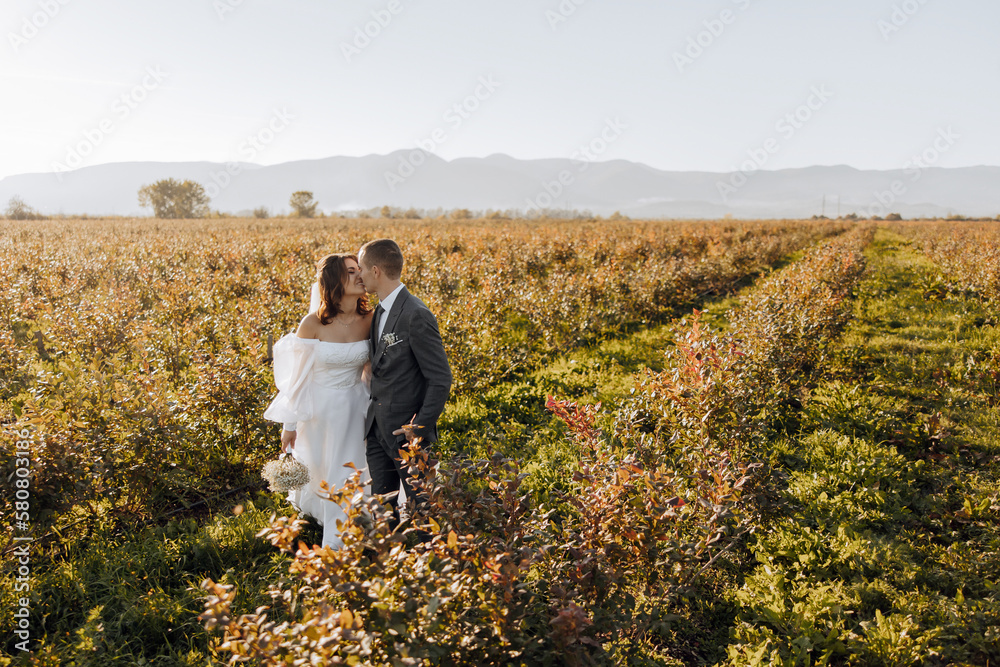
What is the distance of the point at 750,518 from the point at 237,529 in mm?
3827

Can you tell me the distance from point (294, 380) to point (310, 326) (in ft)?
1.38

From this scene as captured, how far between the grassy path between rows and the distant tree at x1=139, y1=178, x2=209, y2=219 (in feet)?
278

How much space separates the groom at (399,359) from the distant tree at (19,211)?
221 ft

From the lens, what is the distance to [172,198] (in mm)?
75312

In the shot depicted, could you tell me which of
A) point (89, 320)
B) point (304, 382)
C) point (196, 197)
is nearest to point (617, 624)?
point (304, 382)

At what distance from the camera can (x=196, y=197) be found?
76.9 meters

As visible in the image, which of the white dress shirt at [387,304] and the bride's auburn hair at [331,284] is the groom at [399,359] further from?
the bride's auburn hair at [331,284]

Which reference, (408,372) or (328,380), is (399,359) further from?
(328,380)

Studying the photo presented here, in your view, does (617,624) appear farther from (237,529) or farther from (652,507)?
(237,529)

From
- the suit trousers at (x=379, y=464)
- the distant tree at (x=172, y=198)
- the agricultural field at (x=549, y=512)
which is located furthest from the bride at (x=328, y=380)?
the distant tree at (x=172, y=198)

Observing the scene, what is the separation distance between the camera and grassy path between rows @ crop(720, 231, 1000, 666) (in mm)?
Answer: 3002

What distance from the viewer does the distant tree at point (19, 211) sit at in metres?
52.0

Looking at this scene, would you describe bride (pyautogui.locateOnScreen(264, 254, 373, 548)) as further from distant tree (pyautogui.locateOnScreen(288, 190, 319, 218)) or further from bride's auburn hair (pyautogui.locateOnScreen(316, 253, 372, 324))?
distant tree (pyautogui.locateOnScreen(288, 190, 319, 218))

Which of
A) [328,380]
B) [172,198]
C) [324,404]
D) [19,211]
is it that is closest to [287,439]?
[324,404]
